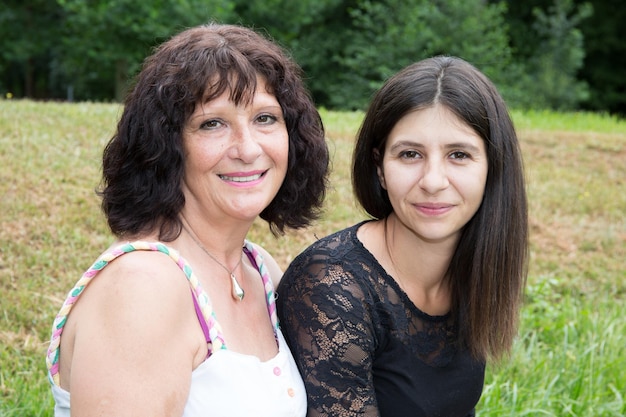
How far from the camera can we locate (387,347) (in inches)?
106

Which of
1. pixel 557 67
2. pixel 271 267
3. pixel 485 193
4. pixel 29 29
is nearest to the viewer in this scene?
pixel 485 193

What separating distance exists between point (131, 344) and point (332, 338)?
80 centimetres

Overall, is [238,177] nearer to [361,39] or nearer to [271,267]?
[271,267]

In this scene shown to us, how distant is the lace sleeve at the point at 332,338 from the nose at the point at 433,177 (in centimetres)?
38

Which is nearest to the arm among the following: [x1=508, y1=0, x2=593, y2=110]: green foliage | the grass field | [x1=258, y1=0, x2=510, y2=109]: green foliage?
the grass field

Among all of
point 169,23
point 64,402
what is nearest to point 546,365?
point 64,402

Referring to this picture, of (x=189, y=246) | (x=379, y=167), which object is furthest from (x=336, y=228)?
(x=189, y=246)

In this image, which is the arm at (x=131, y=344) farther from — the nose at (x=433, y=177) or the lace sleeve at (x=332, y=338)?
the nose at (x=433, y=177)

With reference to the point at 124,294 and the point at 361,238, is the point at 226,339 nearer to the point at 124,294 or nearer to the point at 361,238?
the point at 124,294

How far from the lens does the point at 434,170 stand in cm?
256

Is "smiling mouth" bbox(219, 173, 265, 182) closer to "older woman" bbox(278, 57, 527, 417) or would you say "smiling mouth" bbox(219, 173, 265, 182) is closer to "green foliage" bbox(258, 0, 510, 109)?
"older woman" bbox(278, 57, 527, 417)

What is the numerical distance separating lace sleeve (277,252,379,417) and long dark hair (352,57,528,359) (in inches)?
16.7

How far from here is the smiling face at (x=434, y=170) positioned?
8.45 feet

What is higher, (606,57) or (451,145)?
(606,57)
